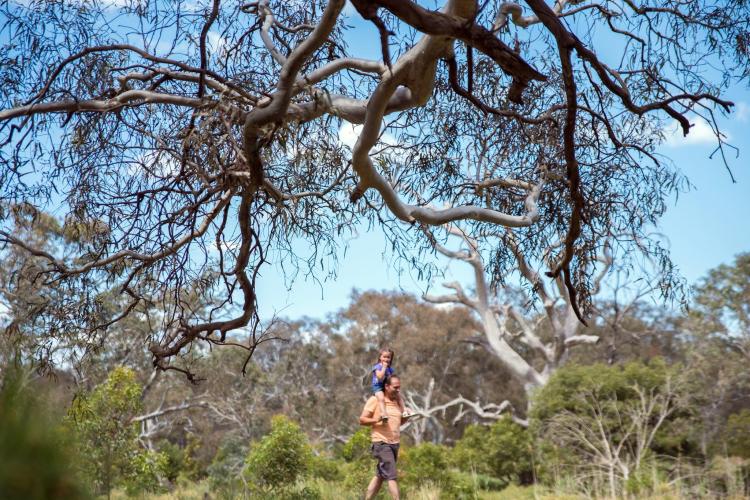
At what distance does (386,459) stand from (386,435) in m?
0.23

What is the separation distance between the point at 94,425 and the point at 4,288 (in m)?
9.90

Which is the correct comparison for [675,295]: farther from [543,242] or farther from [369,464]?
[369,464]

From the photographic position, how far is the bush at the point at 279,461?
946 cm

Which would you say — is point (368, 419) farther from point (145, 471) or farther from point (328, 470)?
point (328, 470)

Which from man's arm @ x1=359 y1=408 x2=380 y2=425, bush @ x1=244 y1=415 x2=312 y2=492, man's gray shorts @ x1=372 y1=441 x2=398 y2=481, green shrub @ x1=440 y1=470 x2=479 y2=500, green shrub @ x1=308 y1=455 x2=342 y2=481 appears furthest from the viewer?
green shrub @ x1=308 y1=455 x2=342 y2=481

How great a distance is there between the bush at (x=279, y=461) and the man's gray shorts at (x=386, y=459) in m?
2.40

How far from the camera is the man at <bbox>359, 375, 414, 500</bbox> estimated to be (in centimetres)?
734

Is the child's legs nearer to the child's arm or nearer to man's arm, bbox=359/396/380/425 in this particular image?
man's arm, bbox=359/396/380/425

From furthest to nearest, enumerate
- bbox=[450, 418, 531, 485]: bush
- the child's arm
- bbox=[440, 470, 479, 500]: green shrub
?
bbox=[450, 418, 531, 485]: bush → bbox=[440, 470, 479, 500]: green shrub → the child's arm

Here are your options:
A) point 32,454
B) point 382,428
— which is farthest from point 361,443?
point 32,454

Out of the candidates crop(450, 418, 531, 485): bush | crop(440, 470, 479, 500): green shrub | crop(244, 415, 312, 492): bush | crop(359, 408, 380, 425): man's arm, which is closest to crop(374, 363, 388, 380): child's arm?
crop(359, 408, 380, 425): man's arm

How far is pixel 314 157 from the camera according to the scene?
6.60 m

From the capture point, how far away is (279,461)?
31.3 ft

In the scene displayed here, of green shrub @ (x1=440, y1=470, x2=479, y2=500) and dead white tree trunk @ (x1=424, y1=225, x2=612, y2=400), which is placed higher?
dead white tree trunk @ (x1=424, y1=225, x2=612, y2=400)
